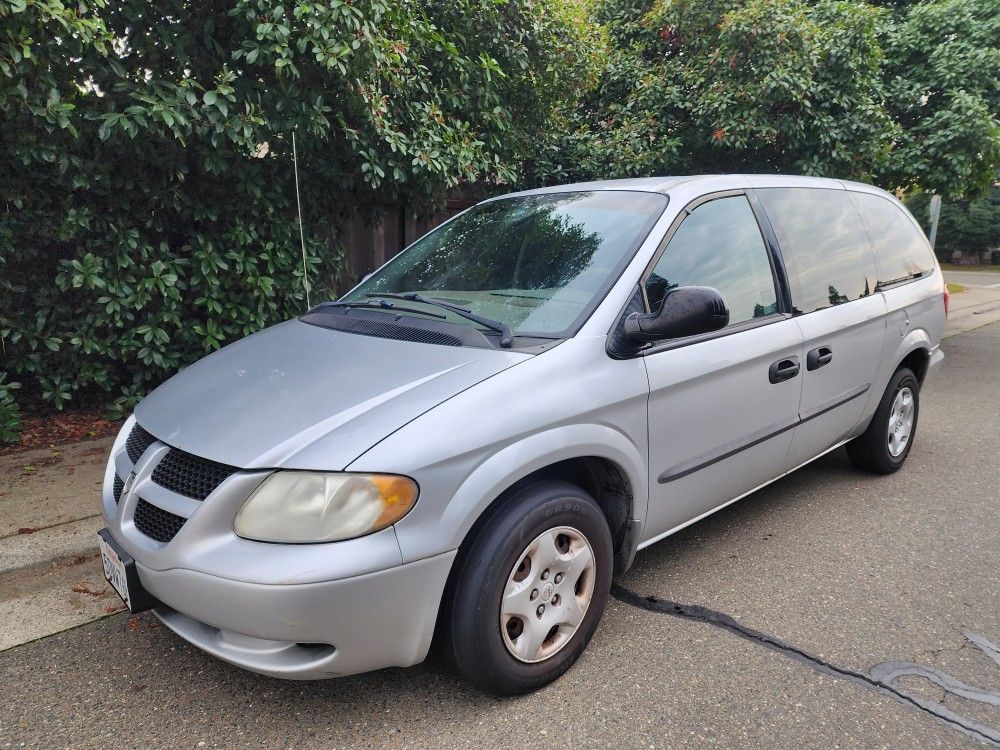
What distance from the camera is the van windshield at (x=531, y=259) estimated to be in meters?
2.88

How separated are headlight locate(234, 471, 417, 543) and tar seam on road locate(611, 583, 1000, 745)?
1.46 meters

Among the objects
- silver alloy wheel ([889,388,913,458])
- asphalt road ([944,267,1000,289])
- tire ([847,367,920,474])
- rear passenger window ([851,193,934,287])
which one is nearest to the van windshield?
rear passenger window ([851,193,934,287])

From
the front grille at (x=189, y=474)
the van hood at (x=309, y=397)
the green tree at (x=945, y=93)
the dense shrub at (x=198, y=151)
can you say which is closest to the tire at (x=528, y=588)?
the van hood at (x=309, y=397)

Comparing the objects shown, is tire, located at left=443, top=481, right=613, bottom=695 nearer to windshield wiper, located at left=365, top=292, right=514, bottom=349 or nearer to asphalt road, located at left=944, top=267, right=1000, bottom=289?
windshield wiper, located at left=365, top=292, right=514, bottom=349

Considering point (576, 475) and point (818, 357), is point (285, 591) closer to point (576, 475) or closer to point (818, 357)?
point (576, 475)

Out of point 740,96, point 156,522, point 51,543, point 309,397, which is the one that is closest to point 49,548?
point 51,543

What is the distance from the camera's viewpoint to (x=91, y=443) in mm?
4945

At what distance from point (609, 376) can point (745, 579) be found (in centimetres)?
133

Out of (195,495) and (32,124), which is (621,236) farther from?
(32,124)

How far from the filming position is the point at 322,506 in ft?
6.90

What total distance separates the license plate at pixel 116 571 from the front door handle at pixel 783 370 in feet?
8.62

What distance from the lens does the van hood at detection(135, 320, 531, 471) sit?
7.23 ft

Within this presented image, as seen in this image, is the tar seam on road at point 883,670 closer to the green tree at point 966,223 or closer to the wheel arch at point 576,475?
the wheel arch at point 576,475

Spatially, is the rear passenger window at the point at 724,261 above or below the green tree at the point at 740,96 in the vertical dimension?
below
